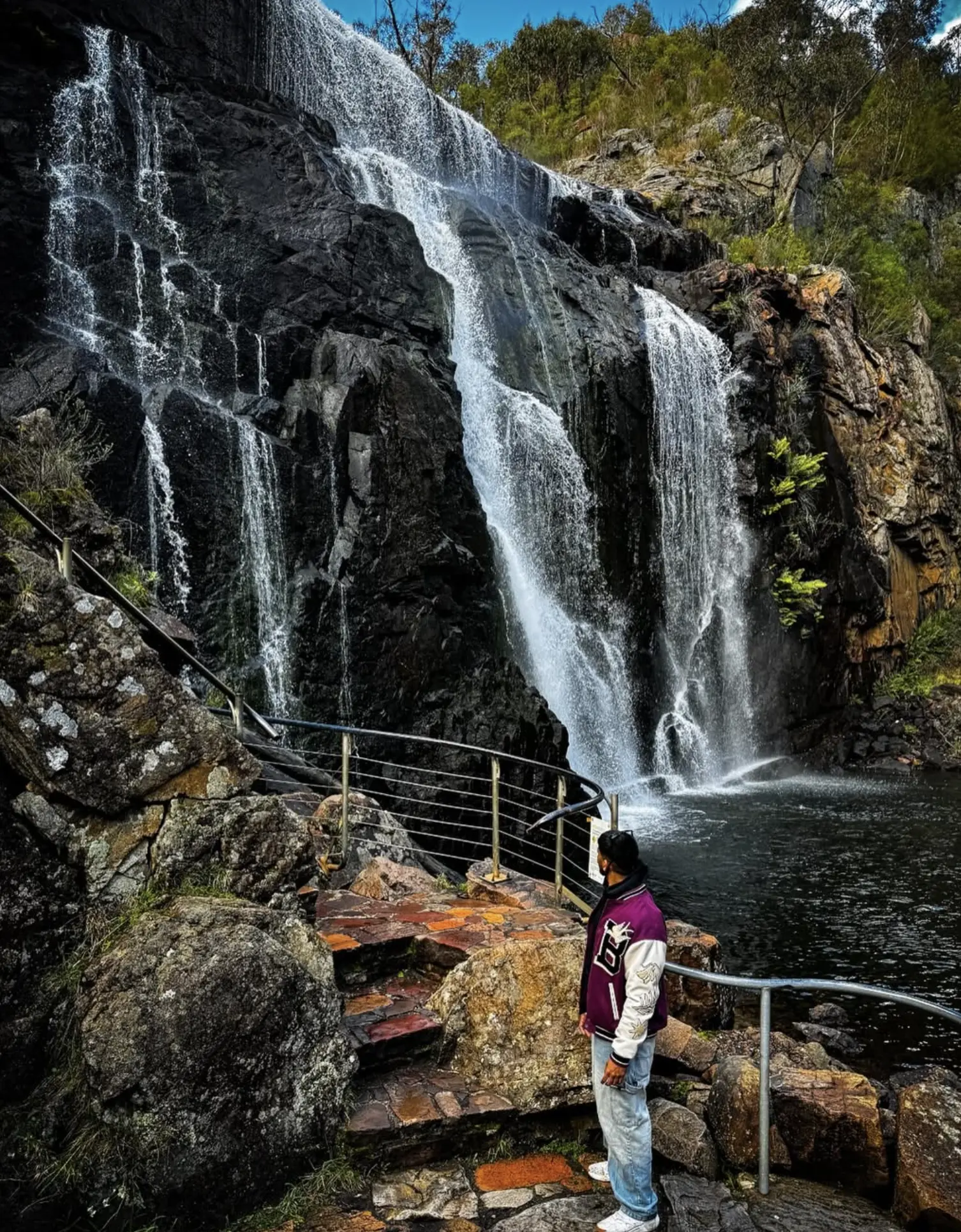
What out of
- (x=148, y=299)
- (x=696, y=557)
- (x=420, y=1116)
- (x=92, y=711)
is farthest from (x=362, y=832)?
(x=696, y=557)

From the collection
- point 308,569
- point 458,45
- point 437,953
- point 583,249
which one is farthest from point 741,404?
point 458,45

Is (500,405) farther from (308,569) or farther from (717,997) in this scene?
(717,997)

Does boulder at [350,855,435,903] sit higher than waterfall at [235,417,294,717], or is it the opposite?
waterfall at [235,417,294,717]

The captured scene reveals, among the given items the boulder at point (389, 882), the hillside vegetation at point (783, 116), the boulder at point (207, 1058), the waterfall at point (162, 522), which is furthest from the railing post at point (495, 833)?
the hillside vegetation at point (783, 116)

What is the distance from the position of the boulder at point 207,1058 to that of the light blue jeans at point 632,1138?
45.1 inches

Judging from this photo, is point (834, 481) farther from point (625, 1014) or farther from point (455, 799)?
point (625, 1014)

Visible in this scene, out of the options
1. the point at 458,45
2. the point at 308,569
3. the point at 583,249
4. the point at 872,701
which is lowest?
the point at 872,701

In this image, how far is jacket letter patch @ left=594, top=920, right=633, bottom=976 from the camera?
3342 millimetres

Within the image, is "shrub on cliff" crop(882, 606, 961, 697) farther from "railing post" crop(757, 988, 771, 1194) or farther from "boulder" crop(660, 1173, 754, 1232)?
"boulder" crop(660, 1173, 754, 1232)

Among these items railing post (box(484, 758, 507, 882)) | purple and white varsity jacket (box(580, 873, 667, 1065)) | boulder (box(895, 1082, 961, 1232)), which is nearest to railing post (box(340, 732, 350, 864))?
railing post (box(484, 758, 507, 882))

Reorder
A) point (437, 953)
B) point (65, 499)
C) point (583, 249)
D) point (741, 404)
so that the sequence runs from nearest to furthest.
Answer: point (437, 953) < point (65, 499) < point (741, 404) < point (583, 249)

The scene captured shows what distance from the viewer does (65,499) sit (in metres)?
9.17

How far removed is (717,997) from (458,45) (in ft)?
146

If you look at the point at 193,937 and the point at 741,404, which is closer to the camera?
the point at 193,937
